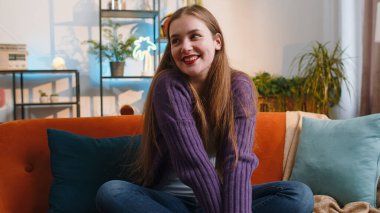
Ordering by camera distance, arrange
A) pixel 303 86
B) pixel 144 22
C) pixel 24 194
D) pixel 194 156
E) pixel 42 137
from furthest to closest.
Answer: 1. pixel 144 22
2. pixel 303 86
3. pixel 42 137
4. pixel 24 194
5. pixel 194 156

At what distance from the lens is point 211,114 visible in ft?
4.64

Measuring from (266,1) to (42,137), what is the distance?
3.01 m

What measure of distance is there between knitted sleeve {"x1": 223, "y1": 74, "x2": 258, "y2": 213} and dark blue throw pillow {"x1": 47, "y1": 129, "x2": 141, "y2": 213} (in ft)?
1.52

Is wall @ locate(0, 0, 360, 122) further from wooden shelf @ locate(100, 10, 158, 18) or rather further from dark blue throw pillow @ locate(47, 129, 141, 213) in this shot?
dark blue throw pillow @ locate(47, 129, 141, 213)

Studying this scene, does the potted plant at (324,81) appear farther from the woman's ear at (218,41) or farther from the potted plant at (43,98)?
the potted plant at (43,98)

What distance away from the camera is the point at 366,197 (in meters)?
1.60

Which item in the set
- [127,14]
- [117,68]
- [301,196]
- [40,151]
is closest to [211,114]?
[301,196]

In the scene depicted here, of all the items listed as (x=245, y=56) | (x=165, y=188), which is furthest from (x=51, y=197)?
(x=245, y=56)

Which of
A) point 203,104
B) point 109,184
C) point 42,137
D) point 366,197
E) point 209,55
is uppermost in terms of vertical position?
point 209,55

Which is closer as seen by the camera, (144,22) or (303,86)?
(303,86)

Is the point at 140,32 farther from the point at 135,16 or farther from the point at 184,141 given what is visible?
the point at 184,141

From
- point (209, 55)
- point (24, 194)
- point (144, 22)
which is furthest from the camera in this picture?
point (144, 22)

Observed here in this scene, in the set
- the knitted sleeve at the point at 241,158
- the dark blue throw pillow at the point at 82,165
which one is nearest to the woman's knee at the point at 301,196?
the knitted sleeve at the point at 241,158

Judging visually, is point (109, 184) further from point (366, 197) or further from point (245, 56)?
point (245, 56)
